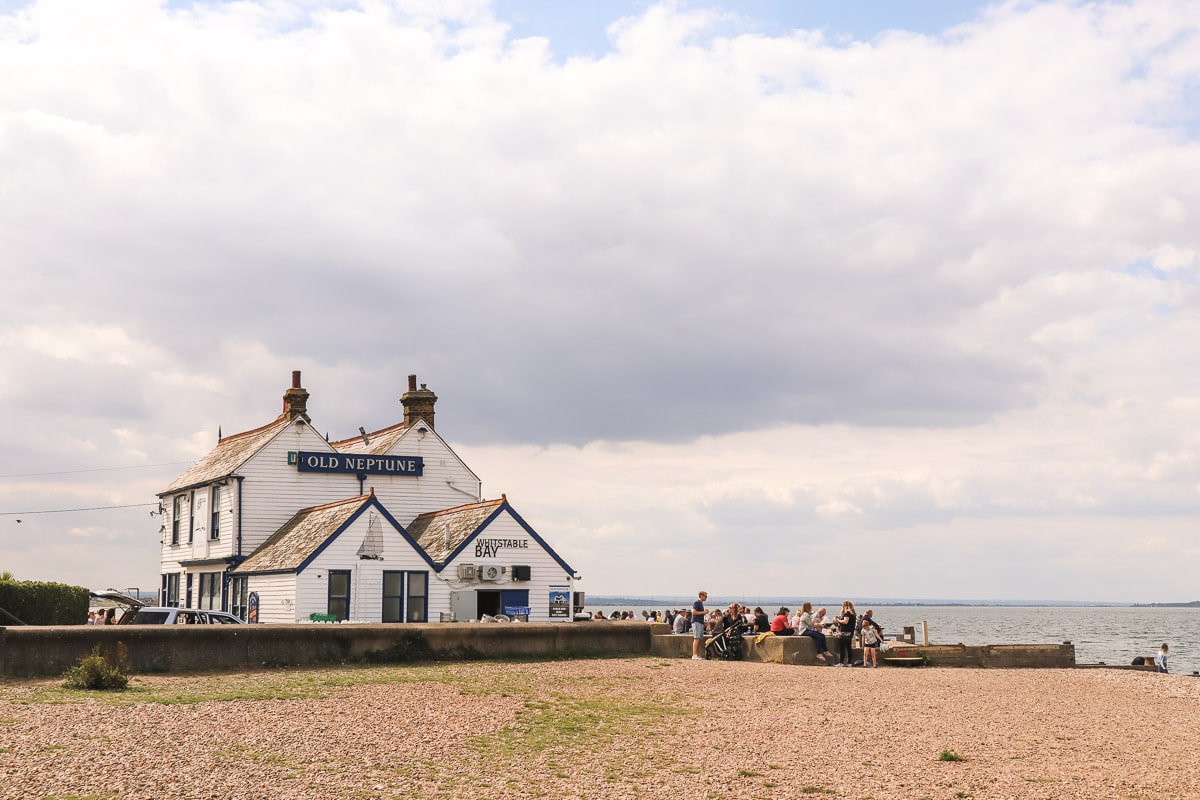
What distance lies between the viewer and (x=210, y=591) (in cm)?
4062

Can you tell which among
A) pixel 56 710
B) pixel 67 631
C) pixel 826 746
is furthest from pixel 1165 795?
pixel 67 631

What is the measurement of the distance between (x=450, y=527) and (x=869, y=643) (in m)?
15.6

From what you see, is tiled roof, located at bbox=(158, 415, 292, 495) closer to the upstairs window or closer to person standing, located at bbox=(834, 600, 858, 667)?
the upstairs window

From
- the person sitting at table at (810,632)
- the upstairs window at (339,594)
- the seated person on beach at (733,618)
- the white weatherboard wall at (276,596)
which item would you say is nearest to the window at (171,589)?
the white weatherboard wall at (276,596)

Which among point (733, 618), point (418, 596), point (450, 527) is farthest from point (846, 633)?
point (450, 527)

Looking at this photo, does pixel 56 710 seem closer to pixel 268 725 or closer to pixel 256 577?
pixel 268 725

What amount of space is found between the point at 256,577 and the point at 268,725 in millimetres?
23034

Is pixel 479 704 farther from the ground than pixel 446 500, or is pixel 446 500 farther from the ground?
pixel 446 500

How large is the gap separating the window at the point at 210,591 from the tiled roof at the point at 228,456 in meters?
3.20

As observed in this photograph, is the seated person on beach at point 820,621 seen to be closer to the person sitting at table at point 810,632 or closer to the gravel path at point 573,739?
the person sitting at table at point 810,632

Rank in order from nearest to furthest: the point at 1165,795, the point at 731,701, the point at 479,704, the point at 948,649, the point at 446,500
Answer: the point at 1165,795
the point at 479,704
the point at 731,701
the point at 948,649
the point at 446,500

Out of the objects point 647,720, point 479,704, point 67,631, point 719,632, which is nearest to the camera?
point 647,720

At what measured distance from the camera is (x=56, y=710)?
14.6 meters

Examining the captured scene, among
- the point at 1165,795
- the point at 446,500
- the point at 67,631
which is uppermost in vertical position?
the point at 446,500
